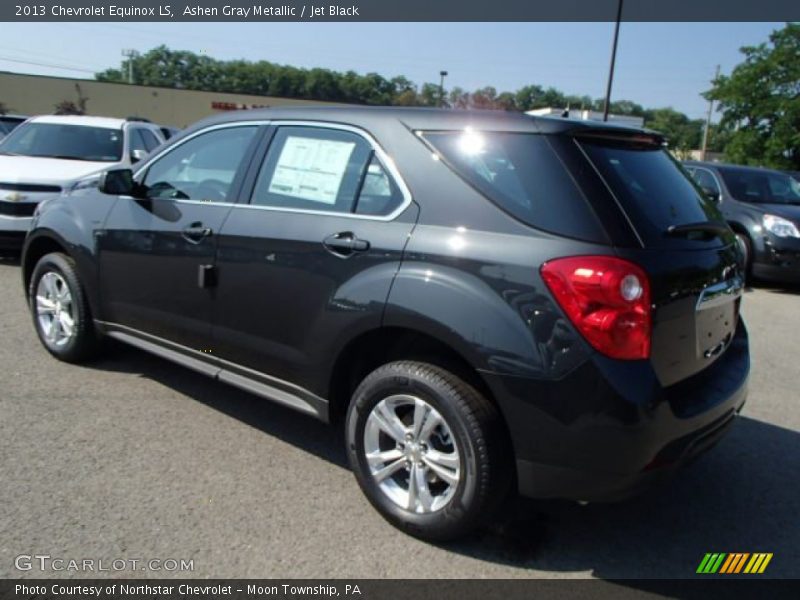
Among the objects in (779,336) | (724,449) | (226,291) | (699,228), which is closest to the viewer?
(699,228)

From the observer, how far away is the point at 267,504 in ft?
9.95

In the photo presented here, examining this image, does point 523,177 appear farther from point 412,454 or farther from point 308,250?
point 412,454

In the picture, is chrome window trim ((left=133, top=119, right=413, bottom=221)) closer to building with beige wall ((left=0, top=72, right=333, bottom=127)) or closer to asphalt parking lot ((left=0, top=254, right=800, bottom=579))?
asphalt parking lot ((left=0, top=254, right=800, bottom=579))

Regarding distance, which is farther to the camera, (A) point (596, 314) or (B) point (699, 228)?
(B) point (699, 228)

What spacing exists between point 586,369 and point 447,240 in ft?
2.48

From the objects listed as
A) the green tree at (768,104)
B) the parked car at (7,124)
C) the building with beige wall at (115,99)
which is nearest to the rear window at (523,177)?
the parked car at (7,124)

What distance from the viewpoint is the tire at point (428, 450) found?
2.60 m

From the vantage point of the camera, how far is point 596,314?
2.37m

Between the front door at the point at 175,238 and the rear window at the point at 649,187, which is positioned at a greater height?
the rear window at the point at 649,187

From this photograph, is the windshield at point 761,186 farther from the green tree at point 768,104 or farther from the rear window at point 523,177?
the green tree at point 768,104

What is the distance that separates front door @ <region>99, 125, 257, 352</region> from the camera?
3586 mm

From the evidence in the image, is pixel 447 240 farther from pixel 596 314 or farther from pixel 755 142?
pixel 755 142

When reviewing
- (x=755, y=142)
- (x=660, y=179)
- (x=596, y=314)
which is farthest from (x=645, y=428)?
(x=755, y=142)

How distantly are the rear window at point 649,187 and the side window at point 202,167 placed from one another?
6.23 feet
